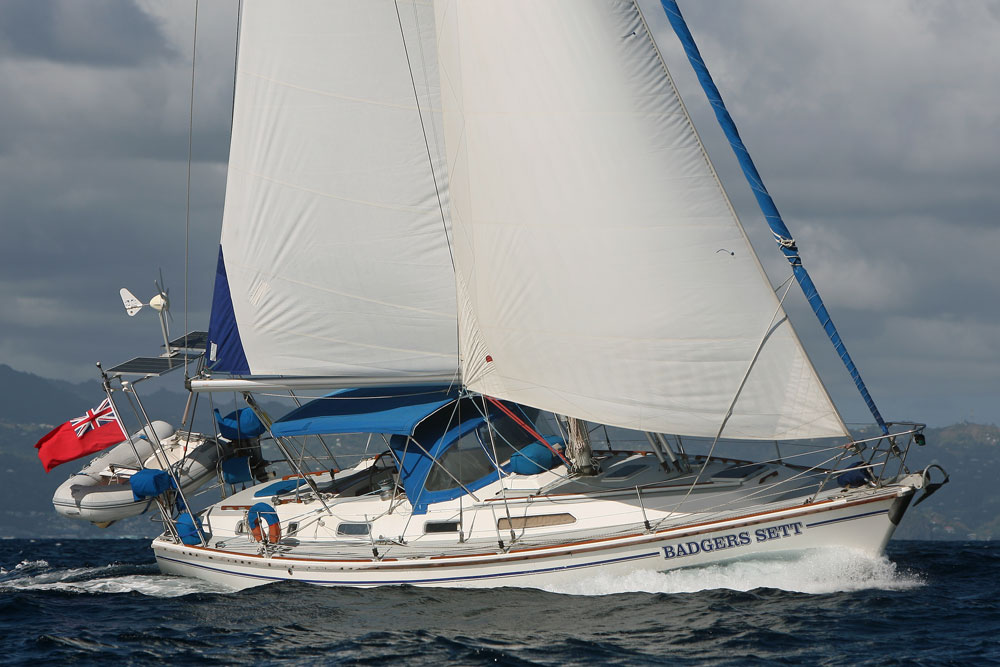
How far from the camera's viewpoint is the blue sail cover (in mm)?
21047

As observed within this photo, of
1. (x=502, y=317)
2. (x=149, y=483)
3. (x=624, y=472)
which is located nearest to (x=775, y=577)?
(x=624, y=472)

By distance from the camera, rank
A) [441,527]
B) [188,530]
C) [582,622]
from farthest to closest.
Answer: [188,530] → [441,527] → [582,622]

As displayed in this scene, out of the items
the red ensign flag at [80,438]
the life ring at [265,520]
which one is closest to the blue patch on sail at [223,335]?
the life ring at [265,520]

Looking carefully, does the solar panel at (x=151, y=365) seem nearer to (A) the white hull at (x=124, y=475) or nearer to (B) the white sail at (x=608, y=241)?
(A) the white hull at (x=124, y=475)

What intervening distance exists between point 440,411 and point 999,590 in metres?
11.2

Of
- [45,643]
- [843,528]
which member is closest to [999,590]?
[843,528]

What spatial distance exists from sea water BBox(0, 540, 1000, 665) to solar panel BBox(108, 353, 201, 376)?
15.8ft

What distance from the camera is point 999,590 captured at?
1895cm

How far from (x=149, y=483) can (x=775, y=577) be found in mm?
12865

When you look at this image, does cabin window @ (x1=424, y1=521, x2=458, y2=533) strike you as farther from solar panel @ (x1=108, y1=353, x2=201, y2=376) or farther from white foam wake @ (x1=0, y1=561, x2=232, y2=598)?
solar panel @ (x1=108, y1=353, x2=201, y2=376)

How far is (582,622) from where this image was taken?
16516 mm

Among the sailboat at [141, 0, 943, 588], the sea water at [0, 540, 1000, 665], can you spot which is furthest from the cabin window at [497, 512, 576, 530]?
the sea water at [0, 540, 1000, 665]

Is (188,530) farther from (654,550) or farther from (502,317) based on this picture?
(654,550)

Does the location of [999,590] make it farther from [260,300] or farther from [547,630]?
[260,300]
